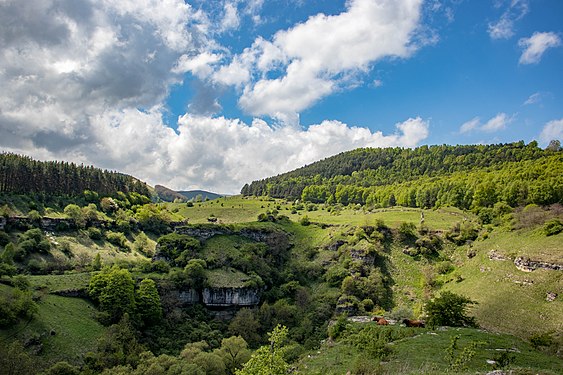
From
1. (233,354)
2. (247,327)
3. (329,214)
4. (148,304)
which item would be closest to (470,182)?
(329,214)

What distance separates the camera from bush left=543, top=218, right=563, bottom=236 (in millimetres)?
70188

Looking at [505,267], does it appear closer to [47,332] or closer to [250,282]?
[250,282]

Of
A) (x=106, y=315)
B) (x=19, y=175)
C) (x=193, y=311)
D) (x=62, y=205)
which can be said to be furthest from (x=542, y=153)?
(x=19, y=175)

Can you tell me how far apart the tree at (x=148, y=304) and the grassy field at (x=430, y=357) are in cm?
3791

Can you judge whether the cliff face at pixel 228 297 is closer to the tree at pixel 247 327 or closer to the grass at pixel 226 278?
the grass at pixel 226 278

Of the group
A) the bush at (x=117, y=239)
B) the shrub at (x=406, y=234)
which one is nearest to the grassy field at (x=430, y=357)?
the shrub at (x=406, y=234)

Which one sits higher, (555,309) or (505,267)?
(505,267)

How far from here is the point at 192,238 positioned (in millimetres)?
95125

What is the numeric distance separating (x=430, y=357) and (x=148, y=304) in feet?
175

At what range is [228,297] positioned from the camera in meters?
81.1

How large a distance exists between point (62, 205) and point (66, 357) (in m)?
89.7

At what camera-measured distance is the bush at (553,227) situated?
70188 mm

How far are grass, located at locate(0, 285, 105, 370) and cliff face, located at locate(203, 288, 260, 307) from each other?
23.5 metres

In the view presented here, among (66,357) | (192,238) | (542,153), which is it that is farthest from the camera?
(542,153)
